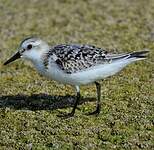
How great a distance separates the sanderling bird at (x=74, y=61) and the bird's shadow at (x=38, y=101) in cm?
152

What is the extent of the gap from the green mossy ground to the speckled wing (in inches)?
62.3

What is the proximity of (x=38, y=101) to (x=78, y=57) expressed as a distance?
8.76ft

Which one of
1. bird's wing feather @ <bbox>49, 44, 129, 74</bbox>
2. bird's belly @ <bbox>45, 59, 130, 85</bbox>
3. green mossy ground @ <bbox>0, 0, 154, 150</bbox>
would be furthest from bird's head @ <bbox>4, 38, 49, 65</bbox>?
green mossy ground @ <bbox>0, 0, 154, 150</bbox>

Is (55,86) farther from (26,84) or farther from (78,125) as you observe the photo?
(78,125)

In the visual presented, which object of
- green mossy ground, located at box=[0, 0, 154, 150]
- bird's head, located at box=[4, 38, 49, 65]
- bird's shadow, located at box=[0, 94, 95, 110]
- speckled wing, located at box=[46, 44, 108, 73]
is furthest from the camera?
bird's shadow, located at box=[0, 94, 95, 110]

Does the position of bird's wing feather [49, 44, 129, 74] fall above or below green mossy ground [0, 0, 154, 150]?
above

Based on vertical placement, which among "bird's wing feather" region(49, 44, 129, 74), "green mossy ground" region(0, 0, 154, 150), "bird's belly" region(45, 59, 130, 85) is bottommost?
"green mossy ground" region(0, 0, 154, 150)

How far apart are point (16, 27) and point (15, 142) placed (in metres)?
10.8

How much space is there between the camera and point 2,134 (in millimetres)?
13039

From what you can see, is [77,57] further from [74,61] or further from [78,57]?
[74,61]

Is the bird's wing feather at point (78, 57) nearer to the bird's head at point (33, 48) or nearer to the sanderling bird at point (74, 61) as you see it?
the sanderling bird at point (74, 61)

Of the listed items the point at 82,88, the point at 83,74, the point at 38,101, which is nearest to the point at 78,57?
the point at 83,74

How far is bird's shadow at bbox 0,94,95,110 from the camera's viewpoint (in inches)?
579

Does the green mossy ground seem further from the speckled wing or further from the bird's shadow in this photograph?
the speckled wing
